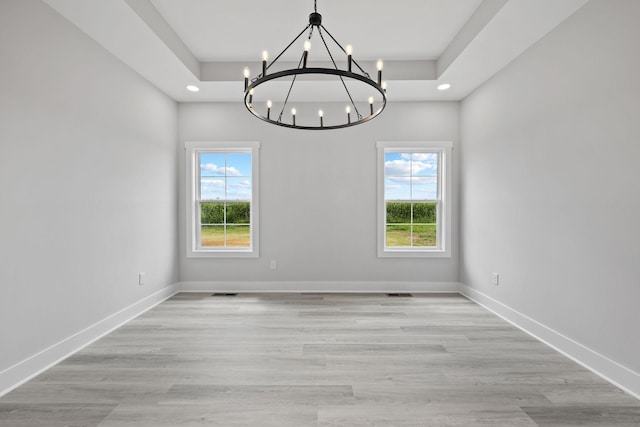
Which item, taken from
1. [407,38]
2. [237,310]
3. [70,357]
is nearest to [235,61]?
[407,38]

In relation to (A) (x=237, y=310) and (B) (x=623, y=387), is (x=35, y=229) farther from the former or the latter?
(B) (x=623, y=387)

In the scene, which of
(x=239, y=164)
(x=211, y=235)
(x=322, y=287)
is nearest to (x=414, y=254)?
(x=322, y=287)

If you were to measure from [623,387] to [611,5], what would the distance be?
252cm

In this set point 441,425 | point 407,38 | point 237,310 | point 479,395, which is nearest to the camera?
point 441,425

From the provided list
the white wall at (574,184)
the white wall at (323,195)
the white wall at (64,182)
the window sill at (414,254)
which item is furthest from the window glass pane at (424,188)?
the white wall at (64,182)

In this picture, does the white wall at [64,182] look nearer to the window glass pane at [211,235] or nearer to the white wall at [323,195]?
the window glass pane at [211,235]

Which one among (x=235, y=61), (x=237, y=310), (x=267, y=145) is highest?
(x=235, y=61)

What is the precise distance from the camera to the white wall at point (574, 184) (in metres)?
1.99

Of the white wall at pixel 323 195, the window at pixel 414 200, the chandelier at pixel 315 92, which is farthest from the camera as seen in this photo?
the window at pixel 414 200

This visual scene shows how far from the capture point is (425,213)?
175 inches

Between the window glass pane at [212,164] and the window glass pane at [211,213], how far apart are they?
0.45 m

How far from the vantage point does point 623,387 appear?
198 cm

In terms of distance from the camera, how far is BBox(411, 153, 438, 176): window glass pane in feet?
14.5

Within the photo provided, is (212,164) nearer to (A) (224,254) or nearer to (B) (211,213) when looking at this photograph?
(B) (211,213)
